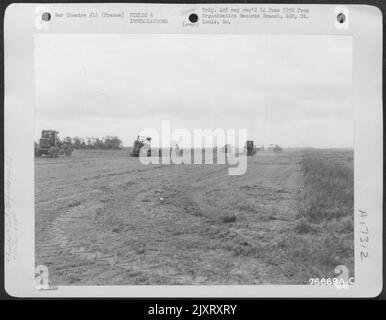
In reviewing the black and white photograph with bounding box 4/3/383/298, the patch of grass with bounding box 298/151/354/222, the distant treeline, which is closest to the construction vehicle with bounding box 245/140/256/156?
the black and white photograph with bounding box 4/3/383/298

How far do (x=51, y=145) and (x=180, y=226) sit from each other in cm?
56

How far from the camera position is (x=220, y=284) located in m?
1.56

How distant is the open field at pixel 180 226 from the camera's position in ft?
5.09

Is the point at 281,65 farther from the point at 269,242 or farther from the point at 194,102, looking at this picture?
the point at 269,242

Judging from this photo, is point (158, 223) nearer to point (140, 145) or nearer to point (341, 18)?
point (140, 145)

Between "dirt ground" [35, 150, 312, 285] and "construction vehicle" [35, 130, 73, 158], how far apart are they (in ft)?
0.14

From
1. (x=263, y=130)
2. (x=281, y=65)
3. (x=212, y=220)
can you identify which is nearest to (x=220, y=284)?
(x=212, y=220)

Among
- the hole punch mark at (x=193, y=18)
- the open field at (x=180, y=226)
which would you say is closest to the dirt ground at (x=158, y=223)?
the open field at (x=180, y=226)

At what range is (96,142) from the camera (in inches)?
60.2

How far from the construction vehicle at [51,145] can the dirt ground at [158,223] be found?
0.04 metres

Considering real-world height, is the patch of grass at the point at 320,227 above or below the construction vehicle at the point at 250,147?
below

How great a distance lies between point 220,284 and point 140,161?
55cm

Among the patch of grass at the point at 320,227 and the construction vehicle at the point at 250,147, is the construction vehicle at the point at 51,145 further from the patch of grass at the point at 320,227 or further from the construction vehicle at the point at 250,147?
the patch of grass at the point at 320,227

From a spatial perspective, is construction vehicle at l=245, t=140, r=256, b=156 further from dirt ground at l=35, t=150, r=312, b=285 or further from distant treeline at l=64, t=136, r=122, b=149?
distant treeline at l=64, t=136, r=122, b=149
